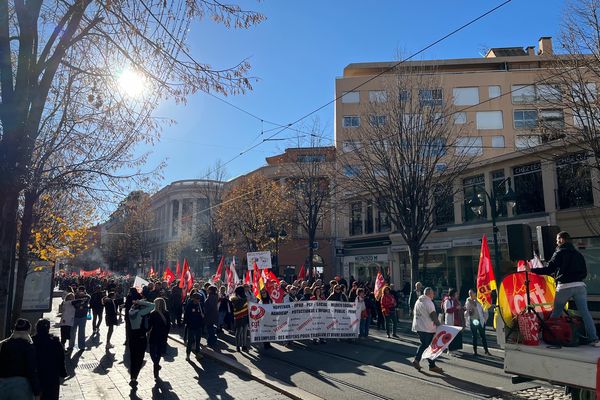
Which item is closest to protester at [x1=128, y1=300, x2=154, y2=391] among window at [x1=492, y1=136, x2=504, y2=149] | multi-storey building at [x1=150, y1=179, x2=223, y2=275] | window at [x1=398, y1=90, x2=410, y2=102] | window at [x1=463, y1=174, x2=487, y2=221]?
window at [x1=398, y1=90, x2=410, y2=102]

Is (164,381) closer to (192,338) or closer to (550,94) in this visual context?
(192,338)

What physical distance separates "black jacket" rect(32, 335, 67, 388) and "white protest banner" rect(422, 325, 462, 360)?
20.7 ft

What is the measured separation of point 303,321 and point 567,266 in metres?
7.90

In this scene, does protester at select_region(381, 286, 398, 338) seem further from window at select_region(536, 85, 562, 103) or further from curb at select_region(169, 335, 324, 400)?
window at select_region(536, 85, 562, 103)

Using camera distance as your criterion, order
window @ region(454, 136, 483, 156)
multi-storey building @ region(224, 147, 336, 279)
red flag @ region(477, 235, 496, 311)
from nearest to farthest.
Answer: red flag @ region(477, 235, 496, 311) → window @ region(454, 136, 483, 156) → multi-storey building @ region(224, 147, 336, 279)

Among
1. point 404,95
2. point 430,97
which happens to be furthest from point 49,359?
point 430,97

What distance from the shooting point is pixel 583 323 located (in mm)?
5355

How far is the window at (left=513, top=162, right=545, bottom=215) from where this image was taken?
2308 centimetres

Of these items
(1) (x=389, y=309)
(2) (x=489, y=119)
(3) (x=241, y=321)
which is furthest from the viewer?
(2) (x=489, y=119)

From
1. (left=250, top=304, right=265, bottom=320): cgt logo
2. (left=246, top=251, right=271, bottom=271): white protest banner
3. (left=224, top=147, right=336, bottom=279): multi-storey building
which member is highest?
(left=224, top=147, right=336, bottom=279): multi-storey building

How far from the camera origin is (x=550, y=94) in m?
14.5

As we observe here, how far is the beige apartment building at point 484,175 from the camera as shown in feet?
60.5

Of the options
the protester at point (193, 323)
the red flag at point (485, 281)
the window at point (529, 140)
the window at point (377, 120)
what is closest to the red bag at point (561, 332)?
the red flag at point (485, 281)

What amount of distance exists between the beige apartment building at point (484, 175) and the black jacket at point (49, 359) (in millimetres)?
12330
